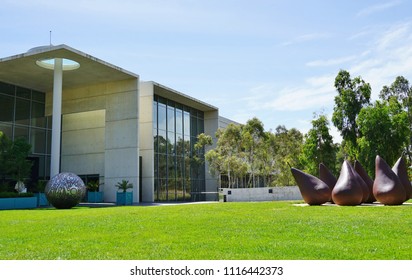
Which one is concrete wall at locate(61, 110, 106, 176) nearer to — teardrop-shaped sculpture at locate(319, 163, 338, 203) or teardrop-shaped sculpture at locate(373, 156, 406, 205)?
teardrop-shaped sculpture at locate(319, 163, 338, 203)

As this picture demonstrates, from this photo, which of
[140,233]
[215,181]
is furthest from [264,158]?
[140,233]

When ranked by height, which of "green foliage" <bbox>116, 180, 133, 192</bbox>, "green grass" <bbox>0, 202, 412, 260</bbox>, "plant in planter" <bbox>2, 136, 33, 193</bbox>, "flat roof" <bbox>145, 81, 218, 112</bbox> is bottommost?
"green grass" <bbox>0, 202, 412, 260</bbox>

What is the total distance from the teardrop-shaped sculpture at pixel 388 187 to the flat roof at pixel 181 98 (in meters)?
24.2

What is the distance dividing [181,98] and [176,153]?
588cm

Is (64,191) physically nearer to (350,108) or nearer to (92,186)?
(92,186)

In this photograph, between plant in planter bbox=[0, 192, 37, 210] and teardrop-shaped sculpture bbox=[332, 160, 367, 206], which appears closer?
teardrop-shaped sculpture bbox=[332, 160, 367, 206]

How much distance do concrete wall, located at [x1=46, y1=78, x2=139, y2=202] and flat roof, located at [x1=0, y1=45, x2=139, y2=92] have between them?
1.33 meters

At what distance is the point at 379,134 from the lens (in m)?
30.3

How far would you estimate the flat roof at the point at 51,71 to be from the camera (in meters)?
31.3

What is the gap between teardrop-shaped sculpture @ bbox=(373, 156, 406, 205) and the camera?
746 inches

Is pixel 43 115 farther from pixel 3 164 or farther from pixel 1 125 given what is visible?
pixel 3 164

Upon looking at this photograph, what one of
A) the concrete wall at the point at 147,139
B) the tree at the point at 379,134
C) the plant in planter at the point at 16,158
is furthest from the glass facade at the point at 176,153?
the tree at the point at 379,134

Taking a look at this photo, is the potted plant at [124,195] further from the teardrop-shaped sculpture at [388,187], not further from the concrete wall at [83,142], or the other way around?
the teardrop-shaped sculpture at [388,187]

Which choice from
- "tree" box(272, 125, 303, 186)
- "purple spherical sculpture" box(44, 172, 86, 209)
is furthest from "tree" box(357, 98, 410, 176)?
"purple spherical sculpture" box(44, 172, 86, 209)
